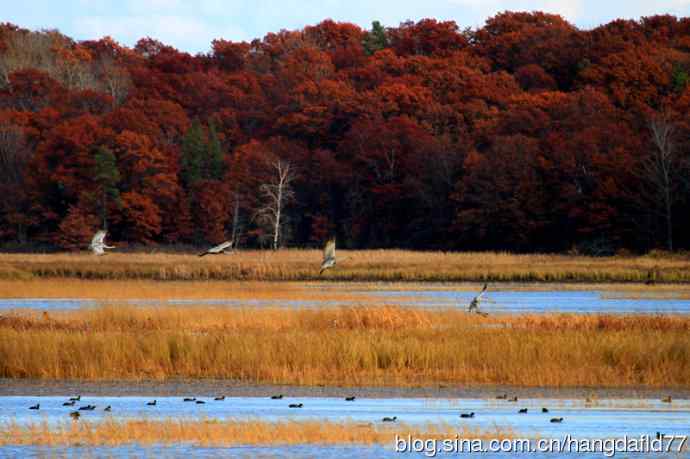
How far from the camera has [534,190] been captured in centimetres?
7431

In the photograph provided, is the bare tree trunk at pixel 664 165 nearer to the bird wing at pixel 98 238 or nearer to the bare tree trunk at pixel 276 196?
the bare tree trunk at pixel 276 196

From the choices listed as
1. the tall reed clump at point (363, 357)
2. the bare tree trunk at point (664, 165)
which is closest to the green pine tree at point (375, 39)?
the bare tree trunk at point (664, 165)

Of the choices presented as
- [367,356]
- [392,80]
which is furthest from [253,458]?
[392,80]

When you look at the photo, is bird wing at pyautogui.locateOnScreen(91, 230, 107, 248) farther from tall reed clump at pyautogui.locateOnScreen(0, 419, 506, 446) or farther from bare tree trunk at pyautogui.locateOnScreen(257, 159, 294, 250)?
bare tree trunk at pyautogui.locateOnScreen(257, 159, 294, 250)

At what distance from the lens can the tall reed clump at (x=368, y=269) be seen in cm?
4828

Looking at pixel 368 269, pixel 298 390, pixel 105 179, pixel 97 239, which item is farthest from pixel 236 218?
pixel 298 390

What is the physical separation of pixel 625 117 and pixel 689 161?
11046mm

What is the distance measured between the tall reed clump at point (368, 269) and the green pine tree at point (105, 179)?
26104 mm

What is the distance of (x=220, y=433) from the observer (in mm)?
14312

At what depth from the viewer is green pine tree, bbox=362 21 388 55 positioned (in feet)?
394

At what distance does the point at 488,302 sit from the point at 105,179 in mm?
50060

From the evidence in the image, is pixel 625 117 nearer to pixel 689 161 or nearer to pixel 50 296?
pixel 689 161

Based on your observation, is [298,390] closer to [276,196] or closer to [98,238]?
[98,238]

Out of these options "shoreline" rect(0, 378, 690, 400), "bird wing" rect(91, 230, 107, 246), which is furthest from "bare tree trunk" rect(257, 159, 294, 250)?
"shoreline" rect(0, 378, 690, 400)
